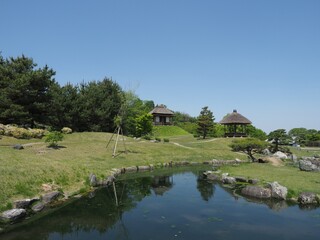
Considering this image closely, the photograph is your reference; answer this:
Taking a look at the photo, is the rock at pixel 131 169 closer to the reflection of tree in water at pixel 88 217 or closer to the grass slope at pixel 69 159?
the grass slope at pixel 69 159

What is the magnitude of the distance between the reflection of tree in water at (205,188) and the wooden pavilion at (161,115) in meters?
51.5

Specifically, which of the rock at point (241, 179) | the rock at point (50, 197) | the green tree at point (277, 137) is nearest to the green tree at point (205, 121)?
the green tree at point (277, 137)

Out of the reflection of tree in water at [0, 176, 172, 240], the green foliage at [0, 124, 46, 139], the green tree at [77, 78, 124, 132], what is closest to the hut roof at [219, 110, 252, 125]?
the green tree at [77, 78, 124, 132]

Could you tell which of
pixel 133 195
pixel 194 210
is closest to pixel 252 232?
pixel 194 210

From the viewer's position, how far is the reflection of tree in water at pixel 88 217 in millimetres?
13684

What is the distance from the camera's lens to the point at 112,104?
188ft

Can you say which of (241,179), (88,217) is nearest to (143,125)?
(241,179)

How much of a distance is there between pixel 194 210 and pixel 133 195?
A: 5.86 meters

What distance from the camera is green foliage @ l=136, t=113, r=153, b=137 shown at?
2339 inches

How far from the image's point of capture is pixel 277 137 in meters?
47.5

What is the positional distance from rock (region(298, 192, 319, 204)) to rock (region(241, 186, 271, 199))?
2.20 m

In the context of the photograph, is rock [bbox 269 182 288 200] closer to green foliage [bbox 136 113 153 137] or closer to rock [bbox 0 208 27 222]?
rock [bbox 0 208 27 222]

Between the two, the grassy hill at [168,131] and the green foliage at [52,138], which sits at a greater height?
the grassy hill at [168,131]

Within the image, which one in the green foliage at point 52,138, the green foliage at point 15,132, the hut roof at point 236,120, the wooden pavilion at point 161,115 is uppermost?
the wooden pavilion at point 161,115
